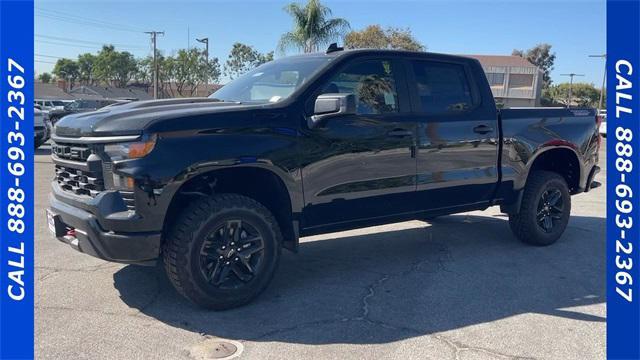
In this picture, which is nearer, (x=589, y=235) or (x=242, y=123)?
(x=242, y=123)

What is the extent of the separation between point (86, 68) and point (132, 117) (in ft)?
332

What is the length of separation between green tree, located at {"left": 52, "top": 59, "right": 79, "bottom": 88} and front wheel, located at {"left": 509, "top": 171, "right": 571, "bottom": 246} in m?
100

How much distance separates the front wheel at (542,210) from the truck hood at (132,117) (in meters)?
3.34

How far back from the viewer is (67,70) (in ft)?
316

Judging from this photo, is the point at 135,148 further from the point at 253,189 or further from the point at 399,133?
the point at 399,133

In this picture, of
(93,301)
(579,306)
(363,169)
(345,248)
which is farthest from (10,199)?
(579,306)

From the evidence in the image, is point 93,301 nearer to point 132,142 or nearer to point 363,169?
point 132,142

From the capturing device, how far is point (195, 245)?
4.03 m

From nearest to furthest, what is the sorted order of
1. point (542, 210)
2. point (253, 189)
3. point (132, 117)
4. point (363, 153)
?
point (132, 117) < point (253, 189) < point (363, 153) < point (542, 210)

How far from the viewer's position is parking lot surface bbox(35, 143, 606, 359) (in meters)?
3.67

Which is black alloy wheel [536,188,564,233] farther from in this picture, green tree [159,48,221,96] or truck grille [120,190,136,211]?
green tree [159,48,221,96]

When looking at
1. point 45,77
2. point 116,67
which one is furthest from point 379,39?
point 45,77

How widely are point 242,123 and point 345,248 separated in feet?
8.20

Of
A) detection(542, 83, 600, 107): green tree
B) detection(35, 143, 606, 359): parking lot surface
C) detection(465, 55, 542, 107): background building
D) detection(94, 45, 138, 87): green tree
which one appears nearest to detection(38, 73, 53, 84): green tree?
detection(94, 45, 138, 87): green tree
